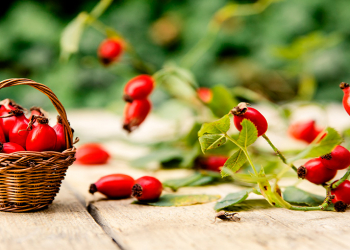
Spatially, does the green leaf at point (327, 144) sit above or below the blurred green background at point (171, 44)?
below

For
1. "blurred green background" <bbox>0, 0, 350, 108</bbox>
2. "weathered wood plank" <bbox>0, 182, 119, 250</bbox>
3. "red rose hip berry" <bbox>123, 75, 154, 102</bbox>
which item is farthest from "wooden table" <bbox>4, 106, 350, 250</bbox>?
"blurred green background" <bbox>0, 0, 350, 108</bbox>

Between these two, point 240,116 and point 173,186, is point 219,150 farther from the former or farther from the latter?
point 240,116

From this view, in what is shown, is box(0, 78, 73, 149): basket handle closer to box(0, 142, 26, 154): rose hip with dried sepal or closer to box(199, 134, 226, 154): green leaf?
box(0, 142, 26, 154): rose hip with dried sepal

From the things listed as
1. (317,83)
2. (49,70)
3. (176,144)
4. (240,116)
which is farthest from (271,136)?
(49,70)

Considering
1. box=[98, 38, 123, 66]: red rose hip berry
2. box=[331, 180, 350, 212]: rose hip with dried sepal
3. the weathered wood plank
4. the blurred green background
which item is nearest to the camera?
the weathered wood plank

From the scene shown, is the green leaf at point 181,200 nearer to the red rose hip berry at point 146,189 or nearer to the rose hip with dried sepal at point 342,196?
the red rose hip berry at point 146,189

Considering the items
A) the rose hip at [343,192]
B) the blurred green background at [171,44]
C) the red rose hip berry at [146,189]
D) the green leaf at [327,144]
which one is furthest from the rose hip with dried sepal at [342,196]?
the blurred green background at [171,44]
